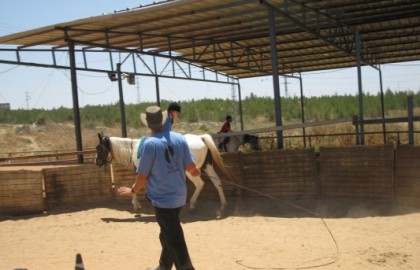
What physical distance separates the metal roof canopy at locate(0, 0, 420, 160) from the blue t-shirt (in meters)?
6.50

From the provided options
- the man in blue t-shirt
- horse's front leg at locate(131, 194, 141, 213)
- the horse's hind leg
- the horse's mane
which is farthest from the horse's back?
the man in blue t-shirt

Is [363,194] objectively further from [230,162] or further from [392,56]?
[392,56]

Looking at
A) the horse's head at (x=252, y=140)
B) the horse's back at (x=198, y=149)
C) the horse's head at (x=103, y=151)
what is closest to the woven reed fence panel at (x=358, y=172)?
the horse's back at (x=198, y=149)

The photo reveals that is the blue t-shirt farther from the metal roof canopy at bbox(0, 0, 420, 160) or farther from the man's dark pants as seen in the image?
the metal roof canopy at bbox(0, 0, 420, 160)

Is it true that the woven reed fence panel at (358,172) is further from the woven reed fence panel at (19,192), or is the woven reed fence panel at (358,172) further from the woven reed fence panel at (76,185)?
the woven reed fence panel at (19,192)

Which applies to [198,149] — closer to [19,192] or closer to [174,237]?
[19,192]

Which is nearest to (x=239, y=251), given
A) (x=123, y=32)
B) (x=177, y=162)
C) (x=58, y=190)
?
(x=177, y=162)

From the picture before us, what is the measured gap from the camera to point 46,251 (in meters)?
7.08

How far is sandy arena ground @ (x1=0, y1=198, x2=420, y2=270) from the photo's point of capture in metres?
5.79

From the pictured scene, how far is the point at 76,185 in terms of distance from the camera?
35.5 ft

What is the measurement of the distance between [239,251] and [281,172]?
351cm

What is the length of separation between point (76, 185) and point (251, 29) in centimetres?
745

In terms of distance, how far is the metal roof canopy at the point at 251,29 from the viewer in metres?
11.3

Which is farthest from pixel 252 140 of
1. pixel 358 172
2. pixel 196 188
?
pixel 358 172
